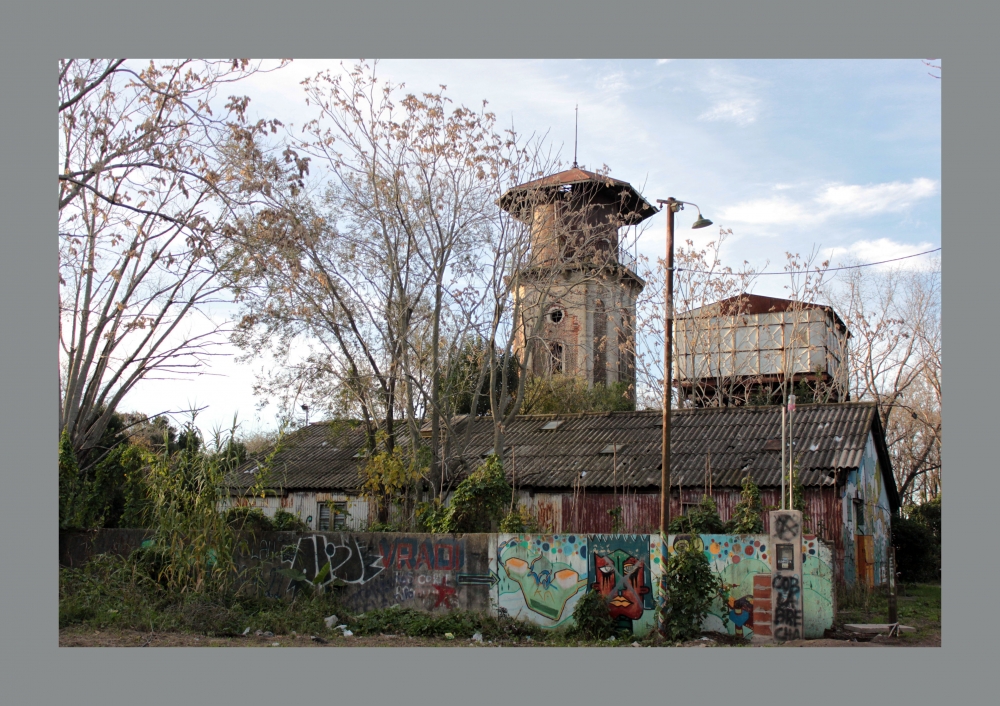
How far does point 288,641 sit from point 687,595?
6.38m

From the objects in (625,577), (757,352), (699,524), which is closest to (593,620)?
(625,577)

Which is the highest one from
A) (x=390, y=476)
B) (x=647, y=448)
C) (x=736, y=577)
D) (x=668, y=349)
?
(x=668, y=349)

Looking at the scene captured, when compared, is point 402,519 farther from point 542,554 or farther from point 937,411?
point 937,411

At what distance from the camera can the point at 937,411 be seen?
36.0 meters

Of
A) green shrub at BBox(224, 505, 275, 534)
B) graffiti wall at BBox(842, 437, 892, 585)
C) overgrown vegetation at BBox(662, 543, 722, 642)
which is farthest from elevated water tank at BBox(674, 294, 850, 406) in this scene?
green shrub at BBox(224, 505, 275, 534)

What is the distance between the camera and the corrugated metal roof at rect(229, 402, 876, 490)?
19031mm

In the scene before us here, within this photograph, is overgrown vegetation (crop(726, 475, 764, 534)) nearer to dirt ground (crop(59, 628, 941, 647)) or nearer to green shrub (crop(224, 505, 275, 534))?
dirt ground (crop(59, 628, 941, 647))

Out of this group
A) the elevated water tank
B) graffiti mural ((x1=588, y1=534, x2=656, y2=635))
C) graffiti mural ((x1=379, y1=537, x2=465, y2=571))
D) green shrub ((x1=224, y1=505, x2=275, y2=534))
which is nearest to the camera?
graffiti mural ((x1=588, y1=534, x2=656, y2=635))

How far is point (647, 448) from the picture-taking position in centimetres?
2122

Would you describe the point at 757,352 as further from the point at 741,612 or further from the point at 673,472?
the point at 741,612

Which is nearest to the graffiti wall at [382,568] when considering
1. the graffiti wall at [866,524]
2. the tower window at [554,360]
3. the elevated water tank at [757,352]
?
the tower window at [554,360]

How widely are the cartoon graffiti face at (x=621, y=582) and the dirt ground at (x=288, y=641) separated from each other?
1162 millimetres

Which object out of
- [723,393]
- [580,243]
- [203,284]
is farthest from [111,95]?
[723,393]

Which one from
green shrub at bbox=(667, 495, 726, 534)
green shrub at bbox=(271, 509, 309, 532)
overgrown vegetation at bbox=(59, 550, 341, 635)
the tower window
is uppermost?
the tower window
